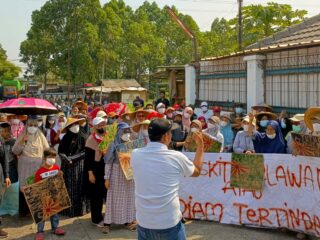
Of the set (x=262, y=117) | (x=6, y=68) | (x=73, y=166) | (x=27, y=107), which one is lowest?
(x=73, y=166)

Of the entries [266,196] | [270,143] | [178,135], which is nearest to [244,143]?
[270,143]

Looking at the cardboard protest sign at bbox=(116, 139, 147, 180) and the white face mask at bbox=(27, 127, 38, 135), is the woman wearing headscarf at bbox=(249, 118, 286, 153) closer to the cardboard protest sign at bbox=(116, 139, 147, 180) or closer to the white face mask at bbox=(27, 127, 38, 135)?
the cardboard protest sign at bbox=(116, 139, 147, 180)

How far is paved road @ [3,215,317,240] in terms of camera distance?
5960 mm

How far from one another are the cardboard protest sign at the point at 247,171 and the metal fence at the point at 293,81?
3.35 meters

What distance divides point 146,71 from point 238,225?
4543cm

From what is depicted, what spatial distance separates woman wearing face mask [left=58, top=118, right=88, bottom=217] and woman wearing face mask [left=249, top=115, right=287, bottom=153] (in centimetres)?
279

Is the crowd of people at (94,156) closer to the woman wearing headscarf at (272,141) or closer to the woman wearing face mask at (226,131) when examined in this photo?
the woman wearing headscarf at (272,141)

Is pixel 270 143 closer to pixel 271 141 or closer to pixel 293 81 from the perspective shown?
pixel 271 141

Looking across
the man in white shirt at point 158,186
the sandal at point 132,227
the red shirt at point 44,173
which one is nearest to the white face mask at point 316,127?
the sandal at point 132,227

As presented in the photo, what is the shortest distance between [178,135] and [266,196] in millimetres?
2646

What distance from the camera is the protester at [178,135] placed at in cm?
788

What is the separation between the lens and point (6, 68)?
8250cm

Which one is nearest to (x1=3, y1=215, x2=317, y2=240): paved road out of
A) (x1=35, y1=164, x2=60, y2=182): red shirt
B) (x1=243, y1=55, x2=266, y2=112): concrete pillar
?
(x1=35, y1=164, x2=60, y2=182): red shirt

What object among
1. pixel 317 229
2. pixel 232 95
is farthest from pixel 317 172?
pixel 232 95
